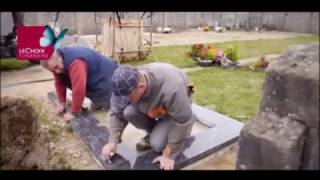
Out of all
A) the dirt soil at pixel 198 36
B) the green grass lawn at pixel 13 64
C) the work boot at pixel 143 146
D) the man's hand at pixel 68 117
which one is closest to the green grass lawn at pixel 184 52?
the dirt soil at pixel 198 36

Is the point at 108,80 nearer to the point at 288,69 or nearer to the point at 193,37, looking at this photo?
the point at 288,69

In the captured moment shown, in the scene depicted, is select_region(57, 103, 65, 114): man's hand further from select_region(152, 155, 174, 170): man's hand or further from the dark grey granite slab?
select_region(152, 155, 174, 170): man's hand

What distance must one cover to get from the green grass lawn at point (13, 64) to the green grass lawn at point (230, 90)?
2741 mm

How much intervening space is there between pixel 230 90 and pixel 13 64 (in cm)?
335

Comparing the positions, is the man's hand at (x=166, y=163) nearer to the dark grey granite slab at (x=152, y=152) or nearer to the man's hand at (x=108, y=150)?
the dark grey granite slab at (x=152, y=152)

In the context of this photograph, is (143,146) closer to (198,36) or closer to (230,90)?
(230,90)

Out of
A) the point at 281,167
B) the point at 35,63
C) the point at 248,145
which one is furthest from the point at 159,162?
the point at 35,63

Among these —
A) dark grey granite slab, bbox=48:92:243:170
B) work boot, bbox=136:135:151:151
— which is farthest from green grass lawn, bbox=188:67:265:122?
work boot, bbox=136:135:151:151

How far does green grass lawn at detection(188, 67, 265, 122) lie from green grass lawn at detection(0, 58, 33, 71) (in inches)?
108

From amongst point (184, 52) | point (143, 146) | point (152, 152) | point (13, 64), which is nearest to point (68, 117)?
point (143, 146)

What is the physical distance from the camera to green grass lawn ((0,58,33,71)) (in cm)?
469

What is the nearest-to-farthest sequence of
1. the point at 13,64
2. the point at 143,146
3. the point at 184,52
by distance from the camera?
the point at 143,146 → the point at 13,64 → the point at 184,52

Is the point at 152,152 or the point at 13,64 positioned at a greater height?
the point at 13,64

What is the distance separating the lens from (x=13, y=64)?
5.05 meters
